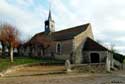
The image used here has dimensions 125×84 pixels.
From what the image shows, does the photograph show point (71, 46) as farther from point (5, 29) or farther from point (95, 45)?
point (5, 29)

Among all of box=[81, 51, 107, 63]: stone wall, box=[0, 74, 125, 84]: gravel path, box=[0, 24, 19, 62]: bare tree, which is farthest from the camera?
box=[81, 51, 107, 63]: stone wall

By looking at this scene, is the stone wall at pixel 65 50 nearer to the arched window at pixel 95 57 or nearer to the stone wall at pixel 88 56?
the stone wall at pixel 88 56

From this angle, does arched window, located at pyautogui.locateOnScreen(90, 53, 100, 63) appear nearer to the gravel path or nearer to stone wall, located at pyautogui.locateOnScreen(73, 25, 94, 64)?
stone wall, located at pyautogui.locateOnScreen(73, 25, 94, 64)

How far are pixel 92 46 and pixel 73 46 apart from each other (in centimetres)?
361

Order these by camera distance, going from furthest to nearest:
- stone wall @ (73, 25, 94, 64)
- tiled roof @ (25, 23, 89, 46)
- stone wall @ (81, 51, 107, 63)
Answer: tiled roof @ (25, 23, 89, 46)
stone wall @ (73, 25, 94, 64)
stone wall @ (81, 51, 107, 63)

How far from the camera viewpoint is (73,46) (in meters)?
43.3

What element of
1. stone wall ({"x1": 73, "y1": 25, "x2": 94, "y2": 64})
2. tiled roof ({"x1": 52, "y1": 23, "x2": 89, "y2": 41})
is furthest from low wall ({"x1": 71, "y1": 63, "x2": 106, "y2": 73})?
tiled roof ({"x1": 52, "y1": 23, "x2": 89, "y2": 41})

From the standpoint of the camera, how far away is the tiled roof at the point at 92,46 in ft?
138

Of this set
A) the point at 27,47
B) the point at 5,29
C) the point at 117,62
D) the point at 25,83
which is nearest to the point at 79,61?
the point at 117,62

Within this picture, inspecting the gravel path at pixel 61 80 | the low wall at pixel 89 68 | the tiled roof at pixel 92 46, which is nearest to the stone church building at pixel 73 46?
the tiled roof at pixel 92 46

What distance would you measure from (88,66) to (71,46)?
11724mm

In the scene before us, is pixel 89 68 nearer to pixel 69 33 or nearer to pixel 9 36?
pixel 9 36

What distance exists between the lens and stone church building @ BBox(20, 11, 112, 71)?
42.5 m

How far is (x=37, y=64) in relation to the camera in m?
37.8
